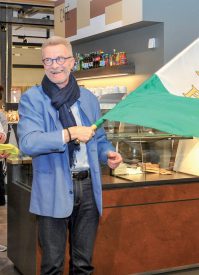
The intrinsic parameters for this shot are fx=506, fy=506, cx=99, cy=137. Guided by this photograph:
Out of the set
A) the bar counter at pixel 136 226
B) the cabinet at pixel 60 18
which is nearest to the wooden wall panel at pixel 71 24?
the cabinet at pixel 60 18

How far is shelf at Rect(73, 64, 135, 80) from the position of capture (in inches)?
257

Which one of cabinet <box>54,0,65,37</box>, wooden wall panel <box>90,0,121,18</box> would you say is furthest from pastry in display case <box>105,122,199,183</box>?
cabinet <box>54,0,65,37</box>

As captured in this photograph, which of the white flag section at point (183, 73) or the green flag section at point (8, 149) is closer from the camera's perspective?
the white flag section at point (183, 73)

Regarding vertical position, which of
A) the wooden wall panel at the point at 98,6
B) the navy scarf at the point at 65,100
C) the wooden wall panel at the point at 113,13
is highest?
the wooden wall panel at the point at 98,6

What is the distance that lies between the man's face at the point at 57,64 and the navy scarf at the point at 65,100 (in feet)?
0.16

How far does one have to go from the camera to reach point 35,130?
100 inches

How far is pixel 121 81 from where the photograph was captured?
278 inches

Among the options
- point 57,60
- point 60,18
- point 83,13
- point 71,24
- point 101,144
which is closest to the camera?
point 57,60

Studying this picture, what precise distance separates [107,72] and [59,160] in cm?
438

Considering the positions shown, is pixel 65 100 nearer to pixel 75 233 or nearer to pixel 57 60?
pixel 57 60

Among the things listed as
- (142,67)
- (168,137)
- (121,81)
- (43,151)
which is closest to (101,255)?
(168,137)

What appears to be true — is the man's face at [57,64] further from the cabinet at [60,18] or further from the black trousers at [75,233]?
the cabinet at [60,18]

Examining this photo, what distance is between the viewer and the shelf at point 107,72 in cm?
654

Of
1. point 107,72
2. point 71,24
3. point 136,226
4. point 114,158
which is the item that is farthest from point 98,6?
point 114,158
